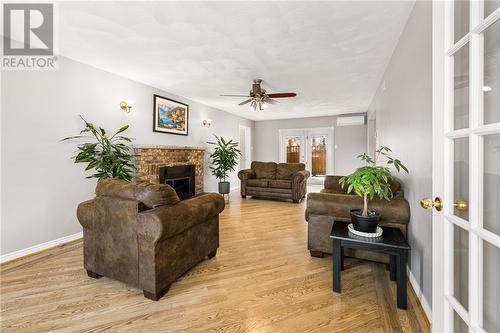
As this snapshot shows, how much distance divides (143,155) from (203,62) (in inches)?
75.1

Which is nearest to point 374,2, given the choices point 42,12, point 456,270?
point 456,270

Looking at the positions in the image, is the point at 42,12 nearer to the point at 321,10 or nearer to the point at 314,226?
the point at 321,10

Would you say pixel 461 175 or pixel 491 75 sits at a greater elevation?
pixel 491 75

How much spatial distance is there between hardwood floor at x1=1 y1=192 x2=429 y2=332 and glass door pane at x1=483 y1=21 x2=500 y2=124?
142 cm

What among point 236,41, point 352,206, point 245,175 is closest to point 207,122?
point 245,175

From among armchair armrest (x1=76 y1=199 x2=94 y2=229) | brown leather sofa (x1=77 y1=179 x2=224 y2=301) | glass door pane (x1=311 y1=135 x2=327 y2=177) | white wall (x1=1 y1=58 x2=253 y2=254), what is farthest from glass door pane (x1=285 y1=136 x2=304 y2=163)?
armchair armrest (x1=76 y1=199 x2=94 y2=229)

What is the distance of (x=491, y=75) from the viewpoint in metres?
0.81

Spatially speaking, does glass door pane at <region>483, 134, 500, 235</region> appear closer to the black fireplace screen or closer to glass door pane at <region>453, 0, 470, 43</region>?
glass door pane at <region>453, 0, 470, 43</region>

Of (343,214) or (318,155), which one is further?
(318,155)

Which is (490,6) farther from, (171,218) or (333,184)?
(333,184)

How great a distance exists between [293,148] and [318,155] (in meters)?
0.93

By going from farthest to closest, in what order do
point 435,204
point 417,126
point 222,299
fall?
point 417,126, point 222,299, point 435,204

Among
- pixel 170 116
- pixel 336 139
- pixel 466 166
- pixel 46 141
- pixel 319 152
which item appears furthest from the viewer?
pixel 319 152

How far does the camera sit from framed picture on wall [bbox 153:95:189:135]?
4.43 m
